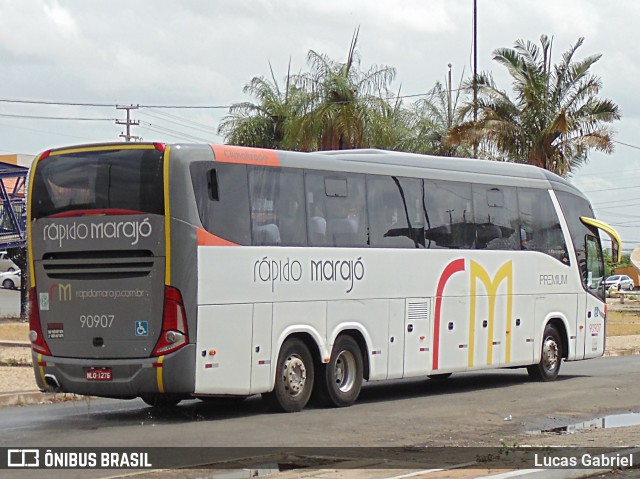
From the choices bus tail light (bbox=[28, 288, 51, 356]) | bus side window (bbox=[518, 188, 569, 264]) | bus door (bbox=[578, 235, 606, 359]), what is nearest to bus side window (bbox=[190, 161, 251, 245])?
bus tail light (bbox=[28, 288, 51, 356])

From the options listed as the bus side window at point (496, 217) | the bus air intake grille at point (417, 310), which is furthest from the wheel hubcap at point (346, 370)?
the bus side window at point (496, 217)

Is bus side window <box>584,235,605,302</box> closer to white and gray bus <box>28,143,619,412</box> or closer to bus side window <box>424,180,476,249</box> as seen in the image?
white and gray bus <box>28,143,619,412</box>

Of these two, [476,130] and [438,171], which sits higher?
[476,130]

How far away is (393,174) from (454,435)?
204 inches

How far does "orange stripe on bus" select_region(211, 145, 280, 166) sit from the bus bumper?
234 cm

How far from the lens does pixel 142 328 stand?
14336 millimetres

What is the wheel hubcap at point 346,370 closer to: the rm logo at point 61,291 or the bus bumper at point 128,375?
the bus bumper at point 128,375

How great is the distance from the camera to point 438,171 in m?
18.5

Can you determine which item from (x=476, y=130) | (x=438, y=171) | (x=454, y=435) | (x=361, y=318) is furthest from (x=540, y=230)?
(x=476, y=130)

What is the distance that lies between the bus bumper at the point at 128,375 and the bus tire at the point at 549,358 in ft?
27.7

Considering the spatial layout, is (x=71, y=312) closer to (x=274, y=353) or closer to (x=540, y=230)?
(x=274, y=353)

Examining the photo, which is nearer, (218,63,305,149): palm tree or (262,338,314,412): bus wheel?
(262,338,314,412): bus wheel

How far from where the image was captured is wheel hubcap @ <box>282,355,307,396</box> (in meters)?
15.7

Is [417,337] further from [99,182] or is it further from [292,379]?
[99,182]
